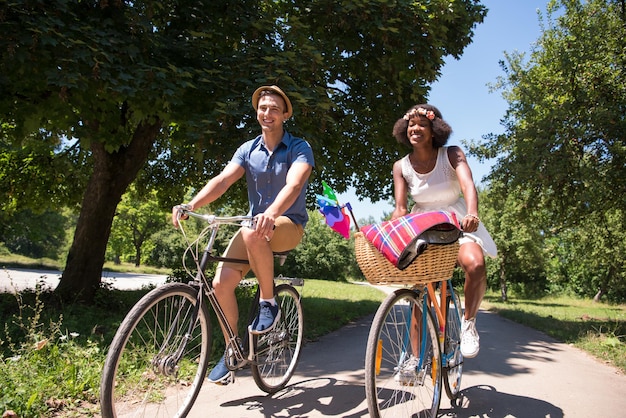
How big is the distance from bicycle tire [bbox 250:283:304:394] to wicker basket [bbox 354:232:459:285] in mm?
993

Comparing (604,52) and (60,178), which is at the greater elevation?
(604,52)

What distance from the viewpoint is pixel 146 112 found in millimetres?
6801

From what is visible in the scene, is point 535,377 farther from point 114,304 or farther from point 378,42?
point 114,304

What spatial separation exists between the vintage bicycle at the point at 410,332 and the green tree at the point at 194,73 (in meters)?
3.90

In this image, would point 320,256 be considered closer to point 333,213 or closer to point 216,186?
point 333,213

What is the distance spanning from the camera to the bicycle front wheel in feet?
8.14

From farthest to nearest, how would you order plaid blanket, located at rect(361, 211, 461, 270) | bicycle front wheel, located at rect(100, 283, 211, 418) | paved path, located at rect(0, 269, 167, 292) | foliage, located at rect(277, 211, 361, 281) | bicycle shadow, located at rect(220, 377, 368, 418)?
1. foliage, located at rect(277, 211, 361, 281)
2. paved path, located at rect(0, 269, 167, 292)
3. bicycle shadow, located at rect(220, 377, 368, 418)
4. plaid blanket, located at rect(361, 211, 461, 270)
5. bicycle front wheel, located at rect(100, 283, 211, 418)

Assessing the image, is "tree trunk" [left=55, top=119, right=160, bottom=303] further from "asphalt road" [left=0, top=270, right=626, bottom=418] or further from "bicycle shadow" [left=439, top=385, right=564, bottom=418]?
"bicycle shadow" [left=439, top=385, right=564, bottom=418]

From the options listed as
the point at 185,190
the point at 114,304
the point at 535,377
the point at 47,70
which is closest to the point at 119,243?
the point at 185,190

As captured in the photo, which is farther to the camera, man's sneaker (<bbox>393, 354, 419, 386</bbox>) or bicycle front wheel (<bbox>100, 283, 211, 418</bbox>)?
man's sneaker (<bbox>393, 354, 419, 386</bbox>)

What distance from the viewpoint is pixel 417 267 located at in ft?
9.44

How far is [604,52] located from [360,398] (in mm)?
10182

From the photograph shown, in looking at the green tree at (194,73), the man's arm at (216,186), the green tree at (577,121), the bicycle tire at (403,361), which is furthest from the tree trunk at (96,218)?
the green tree at (577,121)

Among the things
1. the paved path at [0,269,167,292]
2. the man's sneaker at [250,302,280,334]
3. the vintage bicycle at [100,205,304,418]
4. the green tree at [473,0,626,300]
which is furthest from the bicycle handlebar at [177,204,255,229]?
the green tree at [473,0,626,300]
